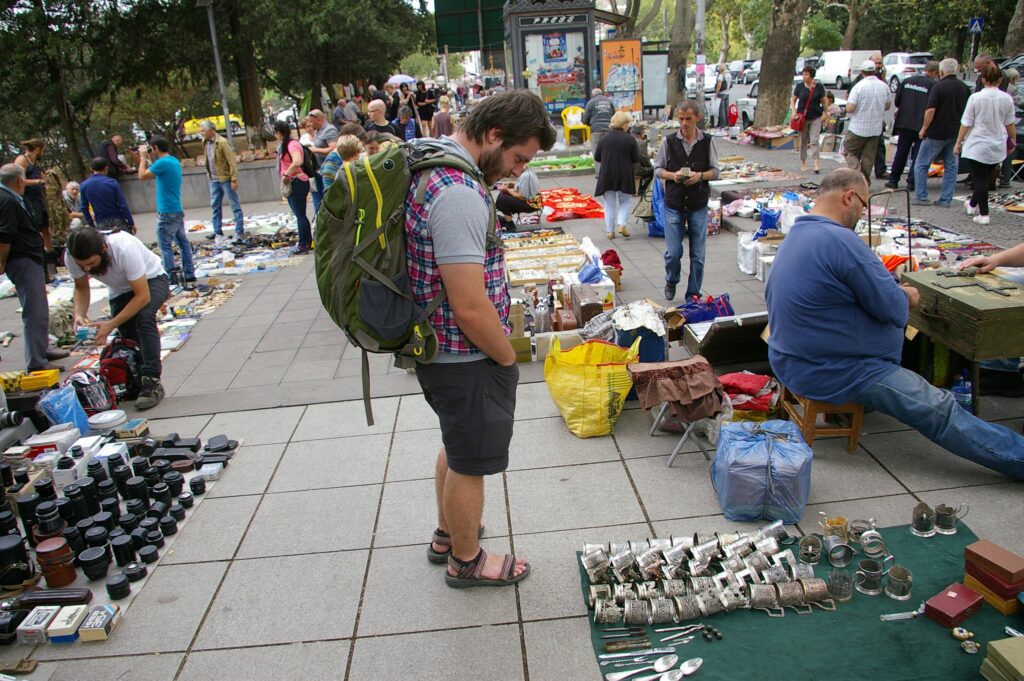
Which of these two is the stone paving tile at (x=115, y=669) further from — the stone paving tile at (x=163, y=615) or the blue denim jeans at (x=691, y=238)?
the blue denim jeans at (x=691, y=238)

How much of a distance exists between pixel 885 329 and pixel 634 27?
3192cm

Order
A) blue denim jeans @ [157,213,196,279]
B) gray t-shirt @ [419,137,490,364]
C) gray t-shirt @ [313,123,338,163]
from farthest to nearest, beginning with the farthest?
gray t-shirt @ [313,123,338,163] → blue denim jeans @ [157,213,196,279] → gray t-shirt @ [419,137,490,364]

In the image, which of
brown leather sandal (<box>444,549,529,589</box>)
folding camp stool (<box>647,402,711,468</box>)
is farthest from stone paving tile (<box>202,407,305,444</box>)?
folding camp stool (<box>647,402,711,468</box>)

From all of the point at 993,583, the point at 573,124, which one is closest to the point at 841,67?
the point at 573,124

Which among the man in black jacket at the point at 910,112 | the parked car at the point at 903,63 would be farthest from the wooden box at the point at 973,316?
the parked car at the point at 903,63

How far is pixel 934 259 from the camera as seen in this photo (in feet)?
21.6

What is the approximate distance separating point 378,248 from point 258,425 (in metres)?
3.05

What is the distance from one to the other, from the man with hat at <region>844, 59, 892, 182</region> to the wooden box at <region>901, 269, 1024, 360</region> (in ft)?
21.5

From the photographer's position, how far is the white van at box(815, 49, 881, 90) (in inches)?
1305

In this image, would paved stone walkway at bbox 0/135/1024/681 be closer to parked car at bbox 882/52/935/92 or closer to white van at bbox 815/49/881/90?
parked car at bbox 882/52/935/92

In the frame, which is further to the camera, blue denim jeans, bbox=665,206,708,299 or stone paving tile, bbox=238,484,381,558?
blue denim jeans, bbox=665,206,708,299

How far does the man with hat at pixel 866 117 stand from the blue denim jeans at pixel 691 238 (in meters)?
4.79

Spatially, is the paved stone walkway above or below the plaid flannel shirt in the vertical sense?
below

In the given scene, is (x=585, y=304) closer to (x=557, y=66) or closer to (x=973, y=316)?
(x=973, y=316)
